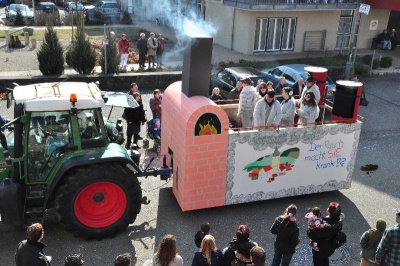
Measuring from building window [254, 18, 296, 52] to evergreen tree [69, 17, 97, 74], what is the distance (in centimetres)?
863

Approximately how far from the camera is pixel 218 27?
22984mm

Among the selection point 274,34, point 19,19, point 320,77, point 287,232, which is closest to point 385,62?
point 274,34

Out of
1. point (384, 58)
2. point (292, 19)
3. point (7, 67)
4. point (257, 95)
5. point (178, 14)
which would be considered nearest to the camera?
point (257, 95)

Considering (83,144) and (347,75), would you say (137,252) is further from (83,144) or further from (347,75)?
(347,75)

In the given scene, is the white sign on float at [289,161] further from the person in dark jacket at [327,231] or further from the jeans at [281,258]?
the person in dark jacket at [327,231]

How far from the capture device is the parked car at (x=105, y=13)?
93.6 ft

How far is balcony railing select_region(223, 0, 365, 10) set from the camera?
19.5m

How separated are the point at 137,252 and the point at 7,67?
12.7 m

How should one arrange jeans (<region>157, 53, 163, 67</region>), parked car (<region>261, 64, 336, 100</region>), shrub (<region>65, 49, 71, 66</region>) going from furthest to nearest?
1. jeans (<region>157, 53, 163, 67</region>)
2. shrub (<region>65, 49, 71, 66</region>)
3. parked car (<region>261, 64, 336, 100</region>)

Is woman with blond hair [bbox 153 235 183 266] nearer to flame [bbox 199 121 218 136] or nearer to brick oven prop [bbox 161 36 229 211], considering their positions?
brick oven prop [bbox 161 36 229 211]

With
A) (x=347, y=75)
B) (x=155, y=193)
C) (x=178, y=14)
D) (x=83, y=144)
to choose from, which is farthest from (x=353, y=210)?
(x=178, y=14)

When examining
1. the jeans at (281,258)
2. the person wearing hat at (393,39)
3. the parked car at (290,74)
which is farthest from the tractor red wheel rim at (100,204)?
the person wearing hat at (393,39)

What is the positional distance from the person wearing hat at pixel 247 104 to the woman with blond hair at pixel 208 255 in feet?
15.5

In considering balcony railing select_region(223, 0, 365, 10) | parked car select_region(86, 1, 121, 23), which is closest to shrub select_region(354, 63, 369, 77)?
balcony railing select_region(223, 0, 365, 10)
